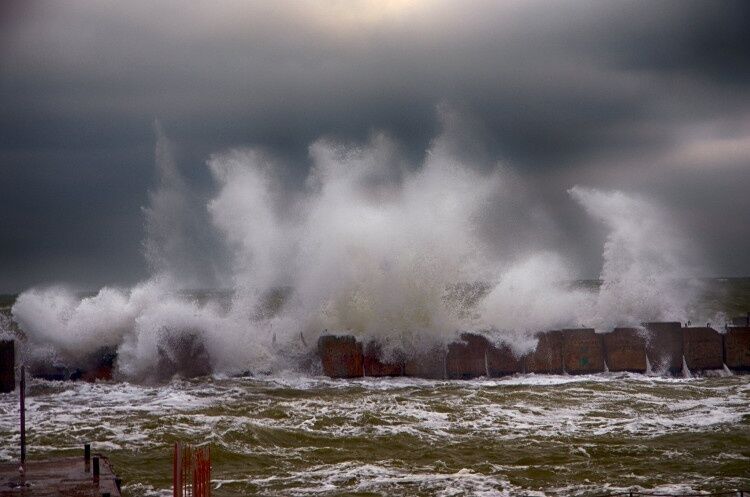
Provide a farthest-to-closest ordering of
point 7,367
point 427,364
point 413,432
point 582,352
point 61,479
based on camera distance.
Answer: point 582,352 < point 427,364 < point 7,367 < point 413,432 < point 61,479

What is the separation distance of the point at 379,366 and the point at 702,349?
8143mm

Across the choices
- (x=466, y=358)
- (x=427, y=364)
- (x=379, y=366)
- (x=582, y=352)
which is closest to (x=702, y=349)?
(x=582, y=352)

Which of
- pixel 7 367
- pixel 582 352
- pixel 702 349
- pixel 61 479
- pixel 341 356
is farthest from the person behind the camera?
pixel 702 349

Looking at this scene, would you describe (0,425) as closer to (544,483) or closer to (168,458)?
(168,458)

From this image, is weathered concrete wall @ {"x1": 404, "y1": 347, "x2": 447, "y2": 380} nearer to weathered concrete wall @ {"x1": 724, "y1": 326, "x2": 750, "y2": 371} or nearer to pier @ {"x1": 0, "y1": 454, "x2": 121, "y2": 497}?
weathered concrete wall @ {"x1": 724, "y1": 326, "x2": 750, "y2": 371}

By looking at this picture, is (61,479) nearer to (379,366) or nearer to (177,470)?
(177,470)

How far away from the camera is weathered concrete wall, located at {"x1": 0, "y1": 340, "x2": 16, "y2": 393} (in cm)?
1967

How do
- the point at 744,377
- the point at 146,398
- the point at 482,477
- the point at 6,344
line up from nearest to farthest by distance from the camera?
the point at 482,477 < the point at 146,398 < the point at 6,344 < the point at 744,377

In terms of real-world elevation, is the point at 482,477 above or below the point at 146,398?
below

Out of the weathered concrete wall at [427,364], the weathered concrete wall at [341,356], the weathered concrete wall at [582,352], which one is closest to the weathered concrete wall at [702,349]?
the weathered concrete wall at [582,352]

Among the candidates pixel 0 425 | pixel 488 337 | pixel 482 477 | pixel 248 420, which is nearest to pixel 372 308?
pixel 488 337

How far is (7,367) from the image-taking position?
65.0ft

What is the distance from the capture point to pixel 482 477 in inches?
466

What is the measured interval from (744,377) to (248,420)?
41.4 ft
